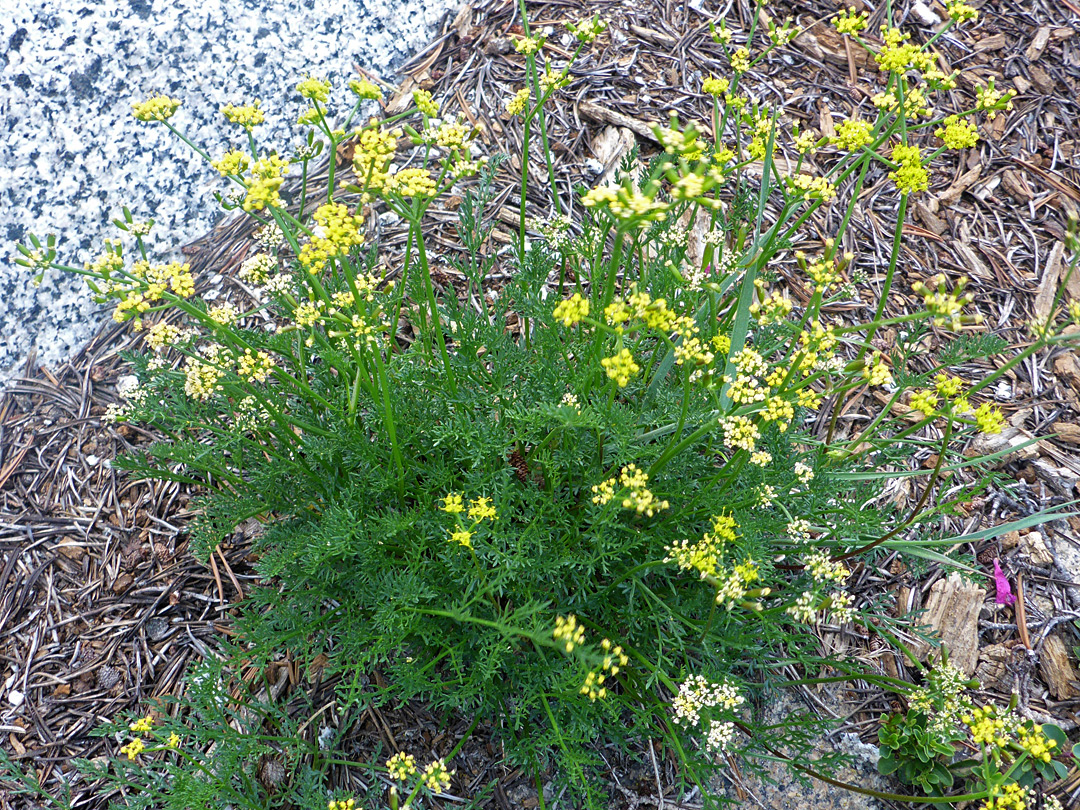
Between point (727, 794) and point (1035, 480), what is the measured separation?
2.58 m

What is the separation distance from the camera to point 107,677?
3.80m

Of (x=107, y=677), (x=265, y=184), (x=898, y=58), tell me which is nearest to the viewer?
(x=265, y=184)

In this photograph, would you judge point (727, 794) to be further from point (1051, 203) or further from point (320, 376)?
point (1051, 203)

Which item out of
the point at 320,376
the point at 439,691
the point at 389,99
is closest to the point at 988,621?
the point at 439,691

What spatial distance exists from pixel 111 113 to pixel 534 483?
3.74 meters

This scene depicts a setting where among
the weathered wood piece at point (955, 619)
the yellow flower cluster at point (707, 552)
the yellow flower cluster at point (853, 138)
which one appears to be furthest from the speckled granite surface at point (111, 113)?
the weathered wood piece at point (955, 619)

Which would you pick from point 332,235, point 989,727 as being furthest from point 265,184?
point 989,727

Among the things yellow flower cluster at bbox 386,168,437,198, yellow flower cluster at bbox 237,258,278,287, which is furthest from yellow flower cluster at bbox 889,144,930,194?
yellow flower cluster at bbox 237,258,278,287

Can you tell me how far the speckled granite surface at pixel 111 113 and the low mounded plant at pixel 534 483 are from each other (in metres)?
1.34

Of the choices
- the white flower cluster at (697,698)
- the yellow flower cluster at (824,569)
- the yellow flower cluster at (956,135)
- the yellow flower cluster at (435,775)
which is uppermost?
the yellow flower cluster at (956,135)

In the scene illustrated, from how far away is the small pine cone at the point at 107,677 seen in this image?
12.4 ft

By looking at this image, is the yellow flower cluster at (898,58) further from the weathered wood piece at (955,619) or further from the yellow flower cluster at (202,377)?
the yellow flower cluster at (202,377)

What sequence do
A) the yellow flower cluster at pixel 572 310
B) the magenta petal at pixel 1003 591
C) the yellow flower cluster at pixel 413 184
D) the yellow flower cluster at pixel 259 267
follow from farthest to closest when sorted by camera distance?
1. the magenta petal at pixel 1003 591
2. the yellow flower cluster at pixel 259 267
3. the yellow flower cluster at pixel 413 184
4. the yellow flower cluster at pixel 572 310

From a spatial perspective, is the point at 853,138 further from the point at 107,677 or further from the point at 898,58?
the point at 107,677
